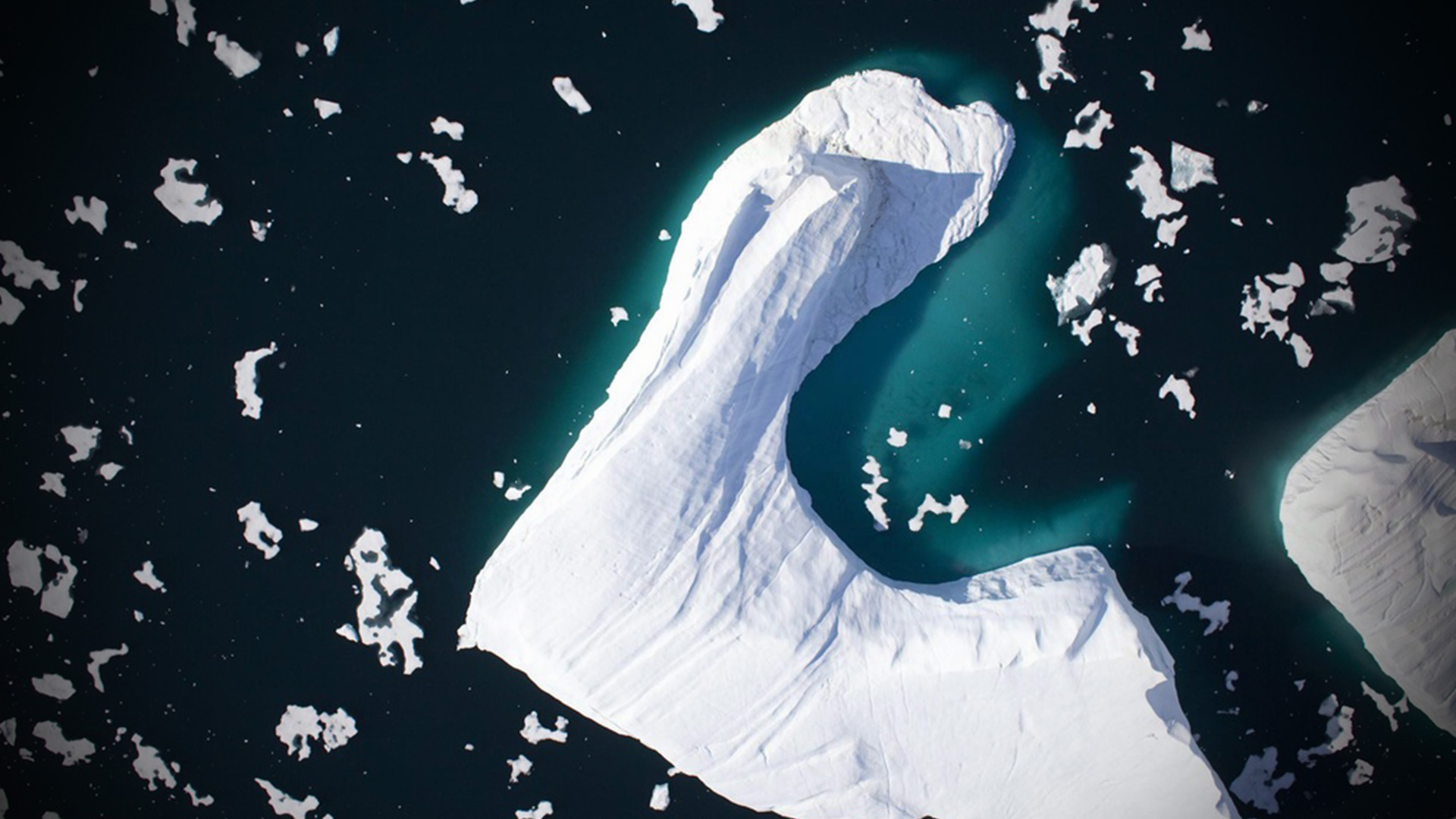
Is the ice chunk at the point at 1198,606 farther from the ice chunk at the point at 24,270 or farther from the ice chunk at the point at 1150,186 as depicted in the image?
the ice chunk at the point at 24,270

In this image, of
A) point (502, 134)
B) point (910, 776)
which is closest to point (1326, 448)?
point (910, 776)

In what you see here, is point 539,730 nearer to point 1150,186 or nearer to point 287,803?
point 287,803

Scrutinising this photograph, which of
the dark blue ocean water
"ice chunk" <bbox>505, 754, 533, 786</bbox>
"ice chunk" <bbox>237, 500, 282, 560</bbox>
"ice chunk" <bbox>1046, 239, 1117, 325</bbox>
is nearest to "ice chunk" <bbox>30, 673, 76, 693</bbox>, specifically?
the dark blue ocean water

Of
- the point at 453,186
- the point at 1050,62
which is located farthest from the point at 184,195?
the point at 1050,62

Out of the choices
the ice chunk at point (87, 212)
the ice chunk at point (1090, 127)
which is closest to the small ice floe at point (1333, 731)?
the ice chunk at point (1090, 127)

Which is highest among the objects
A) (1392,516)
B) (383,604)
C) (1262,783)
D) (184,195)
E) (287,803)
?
(184,195)

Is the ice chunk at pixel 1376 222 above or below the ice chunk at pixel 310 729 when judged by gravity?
below
